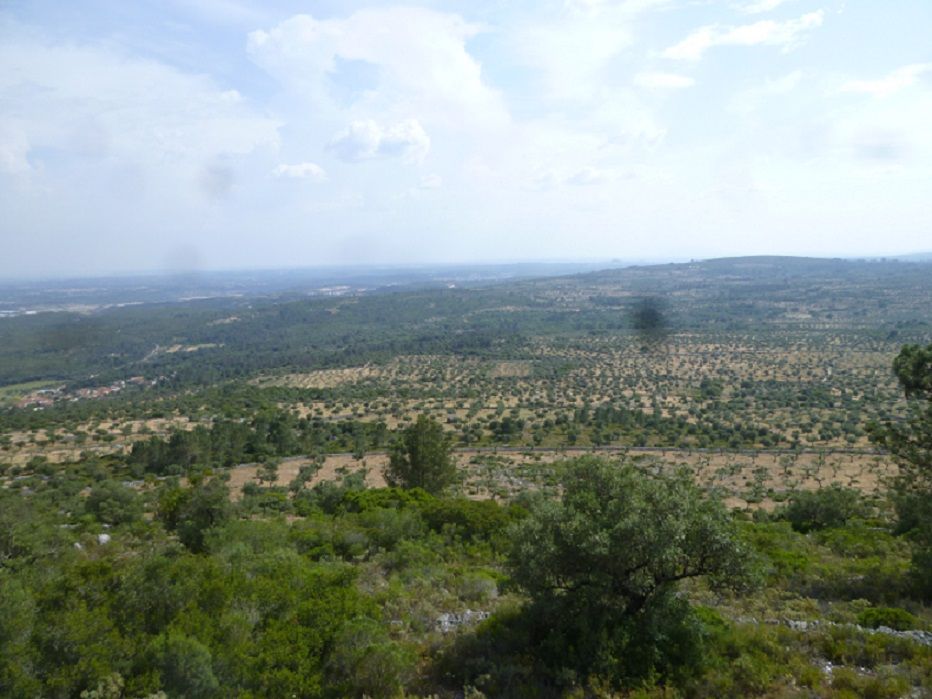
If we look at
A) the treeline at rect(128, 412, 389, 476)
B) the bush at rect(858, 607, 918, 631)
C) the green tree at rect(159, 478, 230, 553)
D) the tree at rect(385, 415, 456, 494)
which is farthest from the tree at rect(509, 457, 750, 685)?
the treeline at rect(128, 412, 389, 476)

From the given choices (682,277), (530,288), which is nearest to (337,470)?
(530,288)

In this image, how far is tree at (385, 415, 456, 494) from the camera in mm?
→ 21578

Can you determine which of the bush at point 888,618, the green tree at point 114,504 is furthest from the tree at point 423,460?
the bush at point 888,618

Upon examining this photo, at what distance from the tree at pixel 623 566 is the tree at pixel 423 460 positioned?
1346cm

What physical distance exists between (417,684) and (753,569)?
4.99m

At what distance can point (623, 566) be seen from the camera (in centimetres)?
763

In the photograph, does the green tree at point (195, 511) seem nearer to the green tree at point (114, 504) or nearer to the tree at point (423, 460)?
the green tree at point (114, 504)

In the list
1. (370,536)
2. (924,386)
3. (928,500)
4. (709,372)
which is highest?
(924,386)

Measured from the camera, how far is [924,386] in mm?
10727

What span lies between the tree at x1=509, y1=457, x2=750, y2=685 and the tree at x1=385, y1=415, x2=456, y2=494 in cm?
1346

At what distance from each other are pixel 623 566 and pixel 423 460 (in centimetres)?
1468

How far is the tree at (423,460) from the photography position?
70.8 ft

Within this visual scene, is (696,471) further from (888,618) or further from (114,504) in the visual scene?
(114,504)

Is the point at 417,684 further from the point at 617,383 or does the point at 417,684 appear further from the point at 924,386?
the point at 617,383
